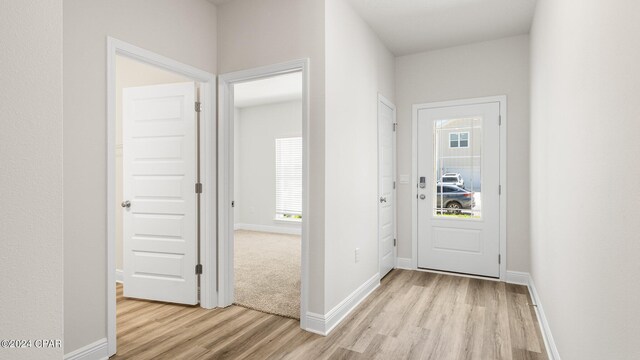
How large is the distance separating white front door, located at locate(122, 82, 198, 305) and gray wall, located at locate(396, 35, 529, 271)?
2.74 meters

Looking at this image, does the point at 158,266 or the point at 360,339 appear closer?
the point at 360,339

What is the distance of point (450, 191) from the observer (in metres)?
4.20

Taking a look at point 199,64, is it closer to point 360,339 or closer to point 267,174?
point 360,339

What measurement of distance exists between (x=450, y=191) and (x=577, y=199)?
2.61 metres

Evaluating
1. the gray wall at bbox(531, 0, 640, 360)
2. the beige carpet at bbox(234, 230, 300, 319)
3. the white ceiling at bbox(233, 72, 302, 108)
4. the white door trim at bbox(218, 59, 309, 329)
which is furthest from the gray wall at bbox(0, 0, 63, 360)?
the white ceiling at bbox(233, 72, 302, 108)

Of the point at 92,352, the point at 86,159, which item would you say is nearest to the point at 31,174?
the point at 86,159

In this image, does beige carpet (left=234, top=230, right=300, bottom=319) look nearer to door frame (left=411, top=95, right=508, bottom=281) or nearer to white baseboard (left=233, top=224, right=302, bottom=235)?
white baseboard (left=233, top=224, right=302, bottom=235)

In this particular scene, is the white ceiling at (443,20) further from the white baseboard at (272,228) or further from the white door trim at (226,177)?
the white baseboard at (272,228)

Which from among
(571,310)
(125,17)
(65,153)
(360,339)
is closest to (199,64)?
(125,17)

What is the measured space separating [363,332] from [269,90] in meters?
4.78

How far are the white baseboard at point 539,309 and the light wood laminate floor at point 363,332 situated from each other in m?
0.06

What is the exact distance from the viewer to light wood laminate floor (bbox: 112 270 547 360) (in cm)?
231

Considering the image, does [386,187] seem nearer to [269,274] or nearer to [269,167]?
[269,274]

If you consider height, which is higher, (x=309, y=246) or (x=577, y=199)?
(x=577, y=199)
